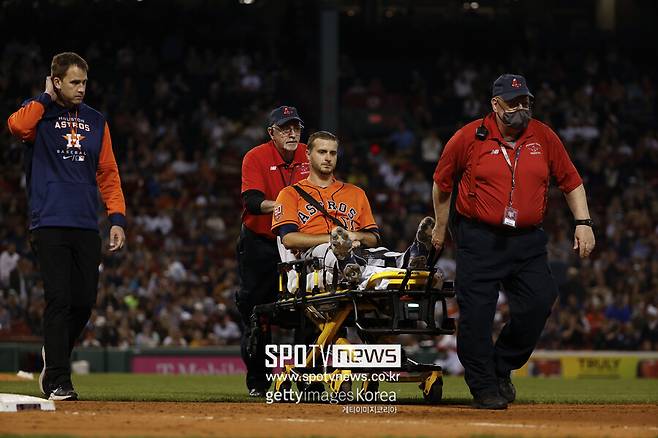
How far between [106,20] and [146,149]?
470cm

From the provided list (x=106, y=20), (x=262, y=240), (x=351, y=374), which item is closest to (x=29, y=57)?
(x=106, y=20)

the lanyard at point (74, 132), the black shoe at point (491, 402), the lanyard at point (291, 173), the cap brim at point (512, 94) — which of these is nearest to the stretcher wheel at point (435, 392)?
the black shoe at point (491, 402)

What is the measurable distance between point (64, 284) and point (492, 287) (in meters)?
3.18

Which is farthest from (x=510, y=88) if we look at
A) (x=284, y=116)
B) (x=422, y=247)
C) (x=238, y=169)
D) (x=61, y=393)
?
(x=238, y=169)

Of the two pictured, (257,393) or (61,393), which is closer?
(61,393)

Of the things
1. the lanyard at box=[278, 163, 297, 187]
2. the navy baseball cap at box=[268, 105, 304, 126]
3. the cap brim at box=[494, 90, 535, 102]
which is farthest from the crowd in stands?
the cap brim at box=[494, 90, 535, 102]

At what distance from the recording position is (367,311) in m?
9.82

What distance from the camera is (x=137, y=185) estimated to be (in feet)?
90.0

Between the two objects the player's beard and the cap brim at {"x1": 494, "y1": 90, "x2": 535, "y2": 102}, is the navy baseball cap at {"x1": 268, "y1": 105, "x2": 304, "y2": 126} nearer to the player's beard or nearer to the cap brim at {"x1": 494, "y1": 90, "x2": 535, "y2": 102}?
the player's beard

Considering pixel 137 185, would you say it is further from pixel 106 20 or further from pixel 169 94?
pixel 106 20

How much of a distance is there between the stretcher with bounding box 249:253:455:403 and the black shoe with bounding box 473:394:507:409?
0.43 m

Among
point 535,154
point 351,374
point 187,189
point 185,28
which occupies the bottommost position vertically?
point 351,374

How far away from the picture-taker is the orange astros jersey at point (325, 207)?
10.3 meters

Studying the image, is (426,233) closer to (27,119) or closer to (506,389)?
(506,389)
